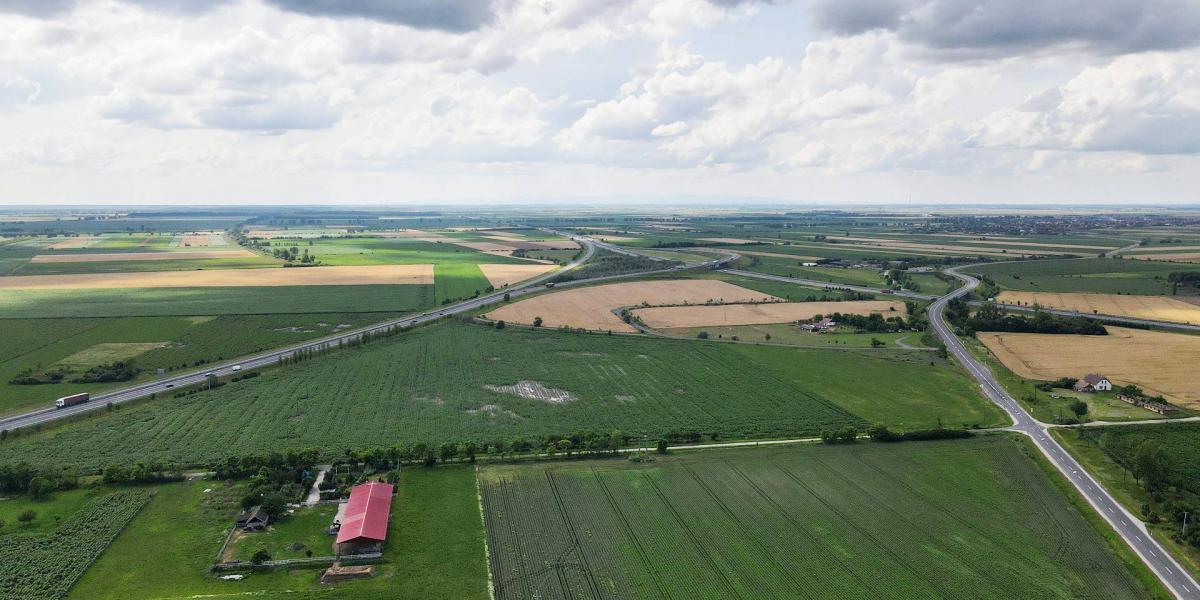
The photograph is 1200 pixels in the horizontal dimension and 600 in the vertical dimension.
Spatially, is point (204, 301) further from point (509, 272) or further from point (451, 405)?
point (451, 405)

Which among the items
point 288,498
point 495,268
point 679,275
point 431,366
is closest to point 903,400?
point 431,366

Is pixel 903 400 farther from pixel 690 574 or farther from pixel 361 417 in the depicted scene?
pixel 361 417

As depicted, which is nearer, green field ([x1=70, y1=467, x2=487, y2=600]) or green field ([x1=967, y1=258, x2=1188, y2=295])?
green field ([x1=70, y1=467, x2=487, y2=600])

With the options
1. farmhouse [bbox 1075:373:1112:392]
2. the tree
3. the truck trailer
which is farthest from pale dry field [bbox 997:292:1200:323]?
the tree

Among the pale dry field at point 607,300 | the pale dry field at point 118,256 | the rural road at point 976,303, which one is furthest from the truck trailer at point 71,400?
the pale dry field at point 118,256

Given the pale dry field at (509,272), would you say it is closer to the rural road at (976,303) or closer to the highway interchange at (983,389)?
the highway interchange at (983,389)

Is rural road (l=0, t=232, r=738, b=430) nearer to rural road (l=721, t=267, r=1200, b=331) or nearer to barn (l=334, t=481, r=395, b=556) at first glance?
barn (l=334, t=481, r=395, b=556)
